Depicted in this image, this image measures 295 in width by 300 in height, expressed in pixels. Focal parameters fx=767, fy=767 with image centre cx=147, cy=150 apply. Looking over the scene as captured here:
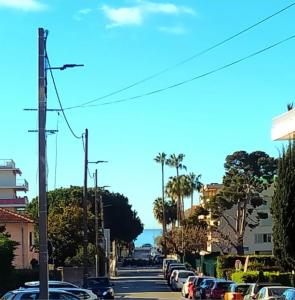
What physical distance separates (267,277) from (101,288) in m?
13.6

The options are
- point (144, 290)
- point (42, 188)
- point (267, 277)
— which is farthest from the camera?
point (144, 290)

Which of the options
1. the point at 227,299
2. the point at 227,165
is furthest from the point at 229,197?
the point at 227,299

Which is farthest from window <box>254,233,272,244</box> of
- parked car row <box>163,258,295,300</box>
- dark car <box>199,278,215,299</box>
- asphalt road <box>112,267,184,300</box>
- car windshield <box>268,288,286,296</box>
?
car windshield <box>268,288,286,296</box>

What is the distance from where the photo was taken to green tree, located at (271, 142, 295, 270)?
3394 centimetres

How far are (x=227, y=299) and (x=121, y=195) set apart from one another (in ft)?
263

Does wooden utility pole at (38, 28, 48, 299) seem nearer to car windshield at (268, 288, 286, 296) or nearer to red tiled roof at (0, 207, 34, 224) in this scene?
car windshield at (268, 288, 286, 296)

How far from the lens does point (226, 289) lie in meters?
40.7

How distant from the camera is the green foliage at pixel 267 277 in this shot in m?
47.9

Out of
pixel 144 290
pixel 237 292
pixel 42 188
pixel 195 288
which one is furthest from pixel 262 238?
pixel 42 188

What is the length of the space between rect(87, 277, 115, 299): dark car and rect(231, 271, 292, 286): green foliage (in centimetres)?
1121

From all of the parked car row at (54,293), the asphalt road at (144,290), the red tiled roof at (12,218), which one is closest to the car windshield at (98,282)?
the asphalt road at (144,290)

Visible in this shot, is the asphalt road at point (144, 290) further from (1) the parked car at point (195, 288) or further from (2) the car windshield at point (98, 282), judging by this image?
(2) the car windshield at point (98, 282)

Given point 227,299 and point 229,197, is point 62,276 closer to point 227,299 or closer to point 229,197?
point 229,197

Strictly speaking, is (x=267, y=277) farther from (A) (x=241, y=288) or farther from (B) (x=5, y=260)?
(B) (x=5, y=260)
